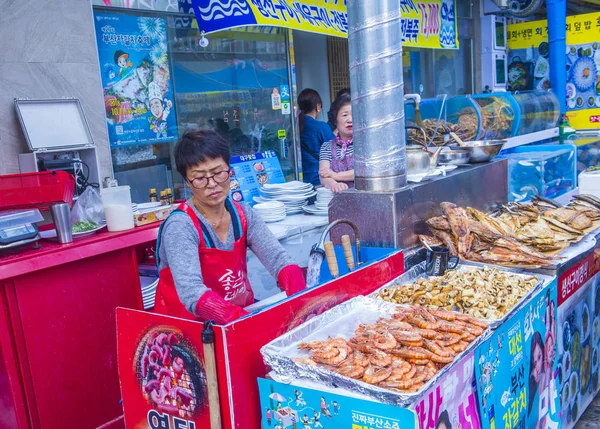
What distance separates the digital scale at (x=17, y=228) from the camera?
323 cm

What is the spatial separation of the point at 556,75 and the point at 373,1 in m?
7.40

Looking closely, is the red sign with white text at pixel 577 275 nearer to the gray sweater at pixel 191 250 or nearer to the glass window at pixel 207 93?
the gray sweater at pixel 191 250

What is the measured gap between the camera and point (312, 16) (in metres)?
6.38

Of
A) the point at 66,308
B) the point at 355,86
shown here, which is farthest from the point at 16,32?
the point at 355,86

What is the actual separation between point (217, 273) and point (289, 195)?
1.93 meters

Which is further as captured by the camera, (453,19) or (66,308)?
(453,19)

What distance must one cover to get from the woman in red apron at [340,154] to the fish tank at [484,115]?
1376 millimetres

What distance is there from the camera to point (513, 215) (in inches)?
156

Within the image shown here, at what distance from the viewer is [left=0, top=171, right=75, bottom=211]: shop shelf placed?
334 centimetres

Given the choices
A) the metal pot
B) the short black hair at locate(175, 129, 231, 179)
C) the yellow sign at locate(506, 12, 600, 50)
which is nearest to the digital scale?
the short black hair at locate(175, 129, 231, 179)

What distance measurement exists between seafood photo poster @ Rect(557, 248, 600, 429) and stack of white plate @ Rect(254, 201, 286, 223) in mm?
1974

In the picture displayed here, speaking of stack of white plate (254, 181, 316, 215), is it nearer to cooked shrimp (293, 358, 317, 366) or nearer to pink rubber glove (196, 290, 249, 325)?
pink rubber glove (196, 290, 249, 325)

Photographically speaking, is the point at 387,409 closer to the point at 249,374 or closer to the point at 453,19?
the point at 249,374

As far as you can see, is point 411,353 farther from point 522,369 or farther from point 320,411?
point 522,369
